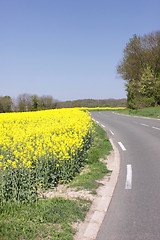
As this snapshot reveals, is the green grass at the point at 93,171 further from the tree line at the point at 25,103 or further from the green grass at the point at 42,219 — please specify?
the tree line at the point at 25,103

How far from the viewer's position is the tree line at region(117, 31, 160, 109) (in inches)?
1602

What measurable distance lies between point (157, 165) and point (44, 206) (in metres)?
4.55

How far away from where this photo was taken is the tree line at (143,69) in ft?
133

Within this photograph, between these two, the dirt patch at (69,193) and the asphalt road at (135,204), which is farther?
the dirt patch at (69,193)

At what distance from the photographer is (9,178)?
561cm

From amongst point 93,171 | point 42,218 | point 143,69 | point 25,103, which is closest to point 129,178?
point 93,171

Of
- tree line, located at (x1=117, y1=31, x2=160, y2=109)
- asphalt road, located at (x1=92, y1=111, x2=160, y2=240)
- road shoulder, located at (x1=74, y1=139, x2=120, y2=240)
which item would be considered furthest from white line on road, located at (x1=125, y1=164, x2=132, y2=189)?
tree line, located at (x1=117, y1=31, x2=160, y2=109)

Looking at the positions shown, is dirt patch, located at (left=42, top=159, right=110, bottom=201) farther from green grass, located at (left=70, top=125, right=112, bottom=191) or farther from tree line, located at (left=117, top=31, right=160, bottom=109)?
tree line, located at (left=117, top=31, right=160, bottom=109)

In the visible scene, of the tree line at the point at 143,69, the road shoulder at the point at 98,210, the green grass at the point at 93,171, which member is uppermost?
the tree line at the point at 143,69

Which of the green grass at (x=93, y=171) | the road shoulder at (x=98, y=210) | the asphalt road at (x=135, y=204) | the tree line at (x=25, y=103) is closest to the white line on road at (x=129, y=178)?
the asphalt road at (x=135, y=204)

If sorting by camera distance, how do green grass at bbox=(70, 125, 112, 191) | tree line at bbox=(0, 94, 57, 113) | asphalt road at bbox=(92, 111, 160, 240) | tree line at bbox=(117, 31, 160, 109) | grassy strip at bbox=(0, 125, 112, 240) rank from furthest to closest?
tree line at bbox=(0, 94, 57, 113) → tree line at bbox=(117, 31, 160, 109) → green grass at bbox=(70, 125, 112, 191) → asphalt road at bbox=(92, 111, 160, 240) → grassy strip at bbox=(0, 125, 112, 240)

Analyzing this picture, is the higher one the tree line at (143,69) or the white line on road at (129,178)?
the tree line at (143,69)

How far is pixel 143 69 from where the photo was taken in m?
43.3

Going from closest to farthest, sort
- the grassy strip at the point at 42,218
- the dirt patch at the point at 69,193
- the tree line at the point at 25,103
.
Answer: the grassy strip at the point at 42,218
the dirt patch at the point at 69,193
the tree line at the point at 25,103
